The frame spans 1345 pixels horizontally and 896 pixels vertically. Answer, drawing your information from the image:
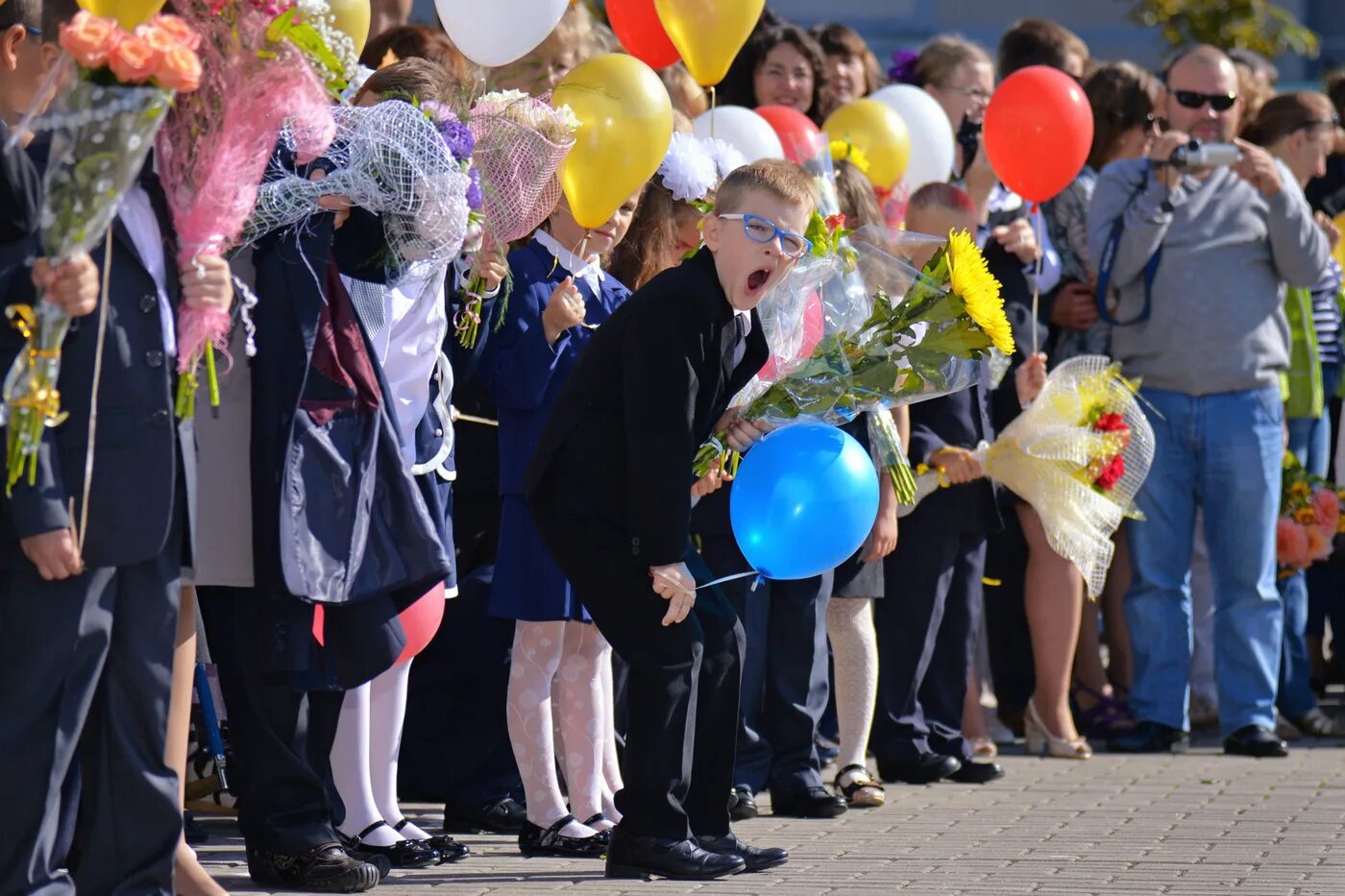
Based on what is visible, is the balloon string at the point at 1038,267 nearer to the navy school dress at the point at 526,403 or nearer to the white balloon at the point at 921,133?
the white balloon at the point at 921,133

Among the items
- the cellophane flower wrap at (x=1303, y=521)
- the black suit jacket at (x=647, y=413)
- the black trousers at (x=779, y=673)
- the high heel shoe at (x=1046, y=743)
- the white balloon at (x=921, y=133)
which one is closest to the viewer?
the black suit jacket at (x=647, y=413)

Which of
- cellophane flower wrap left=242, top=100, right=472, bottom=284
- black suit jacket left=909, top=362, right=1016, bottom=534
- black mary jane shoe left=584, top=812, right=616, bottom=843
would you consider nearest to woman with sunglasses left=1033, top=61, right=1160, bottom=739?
black suit jacket left=909, top=362, right=1016, bottom=534

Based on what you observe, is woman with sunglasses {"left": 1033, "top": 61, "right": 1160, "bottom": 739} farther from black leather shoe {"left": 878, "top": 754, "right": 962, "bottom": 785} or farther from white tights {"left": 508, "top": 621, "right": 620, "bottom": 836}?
white tights {"left": 508, "top": 621, "right": 620, "bottom": 836}

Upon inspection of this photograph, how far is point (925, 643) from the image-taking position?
7.13 meters

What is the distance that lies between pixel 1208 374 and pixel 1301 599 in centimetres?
150

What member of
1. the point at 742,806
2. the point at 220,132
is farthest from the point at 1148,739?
the point at 220,132

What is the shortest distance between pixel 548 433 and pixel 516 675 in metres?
0.79

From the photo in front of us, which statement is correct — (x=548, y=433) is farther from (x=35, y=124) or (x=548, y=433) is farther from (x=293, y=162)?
(x=35, y=124)

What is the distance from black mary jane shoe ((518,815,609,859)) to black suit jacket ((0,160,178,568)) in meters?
1.80

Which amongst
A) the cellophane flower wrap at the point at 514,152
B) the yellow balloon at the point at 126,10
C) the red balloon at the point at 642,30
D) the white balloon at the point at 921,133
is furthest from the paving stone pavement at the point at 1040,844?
the red balloon at the point at 642,30

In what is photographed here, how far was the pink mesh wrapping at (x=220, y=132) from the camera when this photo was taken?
433 centimetres

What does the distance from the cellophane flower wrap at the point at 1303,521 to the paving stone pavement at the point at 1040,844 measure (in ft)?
4.53

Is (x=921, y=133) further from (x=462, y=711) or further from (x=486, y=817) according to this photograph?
(x=486, y=817)

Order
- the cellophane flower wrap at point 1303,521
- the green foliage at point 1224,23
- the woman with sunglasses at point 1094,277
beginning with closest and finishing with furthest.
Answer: the woman with sunglasses at point 1094,277 < the cellophane flower wrap at point 1303,521 < the green foliage at point 1224,23
